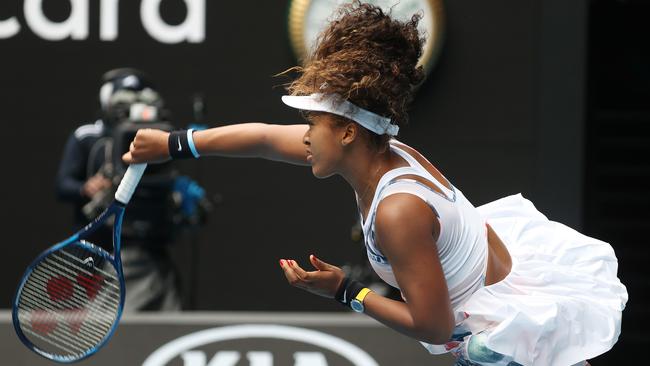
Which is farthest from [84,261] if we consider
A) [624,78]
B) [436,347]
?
[624,78]

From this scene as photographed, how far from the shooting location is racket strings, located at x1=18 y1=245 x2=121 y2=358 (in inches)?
144

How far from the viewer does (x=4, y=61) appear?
6.65 metres

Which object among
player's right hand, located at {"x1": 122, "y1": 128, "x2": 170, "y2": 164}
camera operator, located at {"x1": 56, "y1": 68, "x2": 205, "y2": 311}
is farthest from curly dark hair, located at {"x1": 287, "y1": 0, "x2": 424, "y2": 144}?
camera operator, located at {"x1": 56, "y1": 68, "x2": 205, "y2": 311}

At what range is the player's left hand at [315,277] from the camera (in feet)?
10.1

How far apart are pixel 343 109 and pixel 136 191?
3.00 metres

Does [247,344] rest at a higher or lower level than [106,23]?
lower

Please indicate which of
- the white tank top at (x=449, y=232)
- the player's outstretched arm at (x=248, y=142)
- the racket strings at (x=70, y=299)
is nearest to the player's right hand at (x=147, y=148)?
the player's outstretched arm at (x=248, y=142)

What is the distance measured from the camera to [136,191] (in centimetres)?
592

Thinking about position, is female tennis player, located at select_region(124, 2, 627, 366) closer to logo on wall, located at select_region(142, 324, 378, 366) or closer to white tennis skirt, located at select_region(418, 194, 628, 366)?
white tennis skirt, located at select_region(418, 194, 628, 366)

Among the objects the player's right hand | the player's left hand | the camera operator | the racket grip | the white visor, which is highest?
the white visor

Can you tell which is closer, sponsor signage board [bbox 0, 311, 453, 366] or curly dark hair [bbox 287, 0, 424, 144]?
curly dark hair [bbox 287, 0, 424, 144]

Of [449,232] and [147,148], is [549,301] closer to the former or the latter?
[449,232]

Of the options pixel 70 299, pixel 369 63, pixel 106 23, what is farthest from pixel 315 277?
pixel 106 23

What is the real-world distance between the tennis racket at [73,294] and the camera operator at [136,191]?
2060 millimetres
